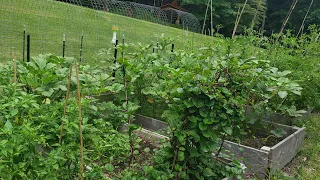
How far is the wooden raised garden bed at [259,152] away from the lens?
2.99m

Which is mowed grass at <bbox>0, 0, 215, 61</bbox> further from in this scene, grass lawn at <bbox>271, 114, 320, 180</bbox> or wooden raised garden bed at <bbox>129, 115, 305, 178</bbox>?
wooden raised garden bed at <bbox>129, 115, 305, 178</bbox>

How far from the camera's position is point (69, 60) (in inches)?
104

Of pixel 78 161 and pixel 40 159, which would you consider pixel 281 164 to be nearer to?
pixel 78 161

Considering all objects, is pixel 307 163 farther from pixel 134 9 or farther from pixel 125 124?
pixel 134 9

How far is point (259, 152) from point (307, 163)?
0.82m

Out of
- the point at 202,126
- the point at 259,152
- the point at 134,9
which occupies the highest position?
the point at 134,9

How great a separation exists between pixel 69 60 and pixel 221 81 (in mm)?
1208

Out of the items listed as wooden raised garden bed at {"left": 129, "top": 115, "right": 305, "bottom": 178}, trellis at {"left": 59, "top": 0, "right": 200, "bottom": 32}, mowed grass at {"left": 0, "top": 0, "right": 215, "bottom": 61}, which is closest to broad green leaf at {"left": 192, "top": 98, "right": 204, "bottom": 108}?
wooden raised garden bed at {"left": 129, "top": 115, "right": 305, "bottom": 178}

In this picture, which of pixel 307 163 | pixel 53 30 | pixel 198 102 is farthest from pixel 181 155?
pixel 53 30

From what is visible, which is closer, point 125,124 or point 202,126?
point 202,126

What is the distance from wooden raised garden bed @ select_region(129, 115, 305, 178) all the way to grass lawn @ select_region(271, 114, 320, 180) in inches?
2.8

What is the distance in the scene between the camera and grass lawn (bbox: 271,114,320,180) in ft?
10.3

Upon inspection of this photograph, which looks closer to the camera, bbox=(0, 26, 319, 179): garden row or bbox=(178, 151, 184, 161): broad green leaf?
bbox=(0, 26, 319, 179): garden row

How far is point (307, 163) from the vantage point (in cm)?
349
